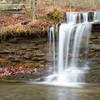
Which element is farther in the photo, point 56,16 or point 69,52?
point 56,16

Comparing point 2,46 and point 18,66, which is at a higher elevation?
point 2,46

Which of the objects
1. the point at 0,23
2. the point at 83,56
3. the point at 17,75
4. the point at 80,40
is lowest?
the point at 17,75

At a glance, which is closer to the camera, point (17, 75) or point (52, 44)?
point (17, 75)

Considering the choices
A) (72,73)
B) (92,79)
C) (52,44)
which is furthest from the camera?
(52,44)

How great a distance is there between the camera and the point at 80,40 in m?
8.52

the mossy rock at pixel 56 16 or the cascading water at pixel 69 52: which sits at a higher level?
the mossy rock at pixel 56 16

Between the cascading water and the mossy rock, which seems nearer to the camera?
the cascading water

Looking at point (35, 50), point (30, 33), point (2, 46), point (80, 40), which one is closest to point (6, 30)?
point (2, 46)

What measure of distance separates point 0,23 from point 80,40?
6.72 metres

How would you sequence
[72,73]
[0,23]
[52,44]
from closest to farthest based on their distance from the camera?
[72,73]
[52,44]
[0,23]

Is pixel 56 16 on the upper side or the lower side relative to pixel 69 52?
upper

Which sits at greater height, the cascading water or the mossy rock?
the mossy rock

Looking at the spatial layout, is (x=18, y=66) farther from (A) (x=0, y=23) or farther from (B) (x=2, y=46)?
(A) (x=0, y=23)

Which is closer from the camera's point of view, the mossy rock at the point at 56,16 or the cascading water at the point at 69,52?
the cascading water at the point at 69,52
